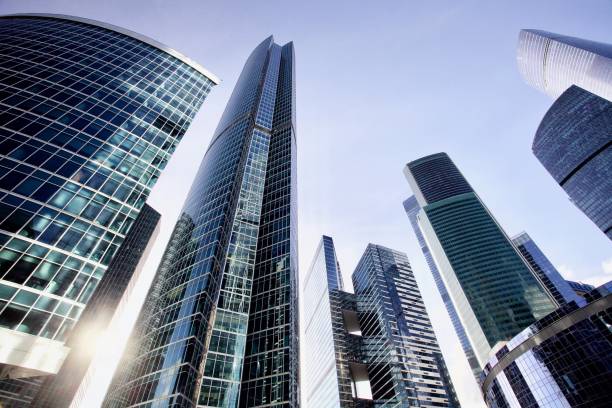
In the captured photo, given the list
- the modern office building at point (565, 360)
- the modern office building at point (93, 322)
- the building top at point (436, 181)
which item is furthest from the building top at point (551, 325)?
the modern office building at point (93, 322)

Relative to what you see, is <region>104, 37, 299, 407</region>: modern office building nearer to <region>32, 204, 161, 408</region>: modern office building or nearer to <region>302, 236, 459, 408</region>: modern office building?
<region>32, 204, 161, 408</region>: modern office building

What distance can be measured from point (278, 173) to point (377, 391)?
94.7 meters

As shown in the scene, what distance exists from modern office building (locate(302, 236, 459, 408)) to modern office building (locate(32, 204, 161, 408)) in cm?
8261

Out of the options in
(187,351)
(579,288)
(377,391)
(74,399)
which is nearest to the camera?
(187,351)

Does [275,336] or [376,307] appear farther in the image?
[376,307]

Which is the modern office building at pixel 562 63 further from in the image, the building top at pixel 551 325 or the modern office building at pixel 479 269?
the building top at pixel 551 325

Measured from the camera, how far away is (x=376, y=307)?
140 metres

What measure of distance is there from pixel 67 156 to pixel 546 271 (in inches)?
8586

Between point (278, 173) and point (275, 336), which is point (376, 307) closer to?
point (278, 173)

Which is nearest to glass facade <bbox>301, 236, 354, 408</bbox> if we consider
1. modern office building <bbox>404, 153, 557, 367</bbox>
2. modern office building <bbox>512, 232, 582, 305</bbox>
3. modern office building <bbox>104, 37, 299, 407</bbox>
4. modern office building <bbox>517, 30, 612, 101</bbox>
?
modern office building <bbox>404, 153, 557, 367</bbox>

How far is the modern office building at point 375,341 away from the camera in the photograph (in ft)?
369

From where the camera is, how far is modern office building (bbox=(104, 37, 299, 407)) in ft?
154

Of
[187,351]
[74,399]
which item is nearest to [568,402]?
[187,351]

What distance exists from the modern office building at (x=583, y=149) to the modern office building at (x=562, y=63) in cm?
1165
